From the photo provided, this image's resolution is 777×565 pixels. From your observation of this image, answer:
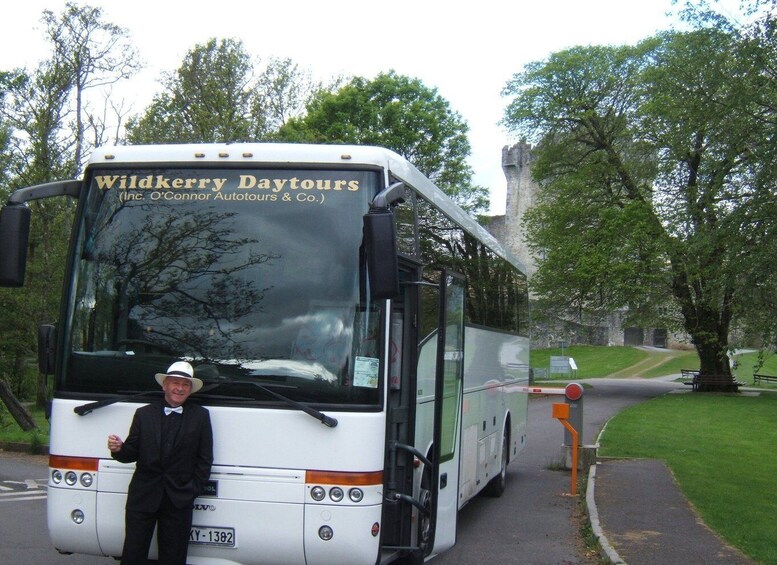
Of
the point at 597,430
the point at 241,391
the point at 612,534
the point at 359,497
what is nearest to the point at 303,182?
the point at 241,391

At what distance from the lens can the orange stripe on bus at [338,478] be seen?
6230mm

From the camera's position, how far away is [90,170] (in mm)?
6996

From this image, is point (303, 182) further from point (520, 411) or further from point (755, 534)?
point (520, 411)

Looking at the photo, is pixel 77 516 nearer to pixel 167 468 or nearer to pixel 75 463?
pixel 75 463

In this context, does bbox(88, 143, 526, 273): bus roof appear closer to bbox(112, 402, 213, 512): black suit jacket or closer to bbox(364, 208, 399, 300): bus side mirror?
bbox(364, 208, 399, 300): bus side mirror

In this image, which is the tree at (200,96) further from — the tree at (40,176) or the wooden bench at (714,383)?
the wooden bench at (714,383)

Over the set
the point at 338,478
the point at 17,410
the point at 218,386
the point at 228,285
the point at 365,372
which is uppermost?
the point at 228,285

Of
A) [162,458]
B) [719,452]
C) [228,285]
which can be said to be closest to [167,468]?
[162,458]

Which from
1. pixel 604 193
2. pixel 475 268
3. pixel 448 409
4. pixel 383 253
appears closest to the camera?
pixel 383 253

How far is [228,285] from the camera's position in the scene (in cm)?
655

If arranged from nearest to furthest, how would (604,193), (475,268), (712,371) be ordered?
(475,268), (604,193), (712,371)

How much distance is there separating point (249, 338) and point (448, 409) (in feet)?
8.60

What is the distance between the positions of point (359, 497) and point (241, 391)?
1.05m

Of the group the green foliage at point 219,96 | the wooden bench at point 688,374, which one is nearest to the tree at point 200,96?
the green foliage at point 219,96
